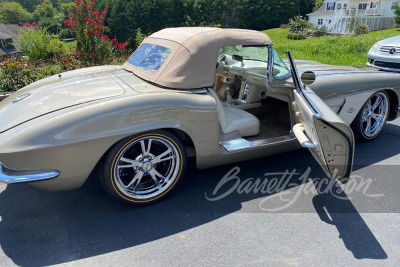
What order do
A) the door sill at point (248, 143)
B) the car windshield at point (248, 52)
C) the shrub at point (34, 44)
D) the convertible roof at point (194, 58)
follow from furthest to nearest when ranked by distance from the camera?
the shrub at point (34, 44)
the car windshield at point (248, 52)
the door sill at point (248, 143)
the convertible roof at point (194, 58)

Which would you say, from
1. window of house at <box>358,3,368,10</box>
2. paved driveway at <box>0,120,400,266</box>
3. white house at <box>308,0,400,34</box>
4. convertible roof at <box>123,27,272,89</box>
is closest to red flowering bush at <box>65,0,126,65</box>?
convertible roof at <box>123,27,272,89</box>

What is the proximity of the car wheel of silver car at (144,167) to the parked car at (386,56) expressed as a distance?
7108mm

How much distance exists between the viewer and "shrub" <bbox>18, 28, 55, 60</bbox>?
7285 millimetres

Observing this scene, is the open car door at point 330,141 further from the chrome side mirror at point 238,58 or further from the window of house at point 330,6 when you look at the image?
the window of house at point 330,6

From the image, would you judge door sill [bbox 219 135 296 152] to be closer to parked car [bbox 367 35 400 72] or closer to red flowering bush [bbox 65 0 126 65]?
red flowering bush [bbox 65 0 126 65]

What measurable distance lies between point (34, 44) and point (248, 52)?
5.78 m

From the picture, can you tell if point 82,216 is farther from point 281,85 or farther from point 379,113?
point 379,113

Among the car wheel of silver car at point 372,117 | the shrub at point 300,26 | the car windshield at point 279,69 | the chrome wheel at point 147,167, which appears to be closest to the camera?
the chrome wheel at point 147,167

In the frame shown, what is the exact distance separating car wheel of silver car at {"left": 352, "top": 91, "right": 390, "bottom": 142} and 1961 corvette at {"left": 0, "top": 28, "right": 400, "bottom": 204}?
0.59 ft

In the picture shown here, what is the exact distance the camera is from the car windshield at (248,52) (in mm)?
3794

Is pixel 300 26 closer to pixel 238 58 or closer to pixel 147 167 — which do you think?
pixel 238 58

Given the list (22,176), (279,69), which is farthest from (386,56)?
(22,176)

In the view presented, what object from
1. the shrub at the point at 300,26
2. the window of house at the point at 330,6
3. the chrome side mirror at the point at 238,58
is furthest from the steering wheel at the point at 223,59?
the window of house at the point at 330,6

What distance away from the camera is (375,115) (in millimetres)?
4363
